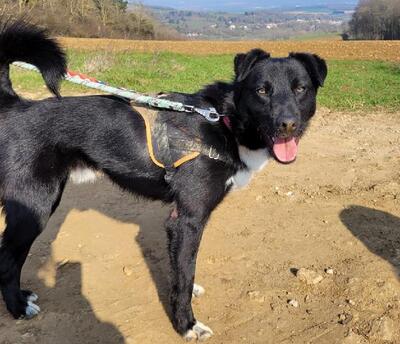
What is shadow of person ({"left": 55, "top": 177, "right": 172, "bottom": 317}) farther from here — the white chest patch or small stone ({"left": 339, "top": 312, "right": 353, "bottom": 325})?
small stone ({"left": 339, "top": 312, "right": 353, "bottom": 325})

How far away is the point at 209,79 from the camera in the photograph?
13.4 m

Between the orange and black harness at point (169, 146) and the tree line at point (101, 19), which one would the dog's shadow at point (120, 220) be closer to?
the orange and black harness at point (169, 146)

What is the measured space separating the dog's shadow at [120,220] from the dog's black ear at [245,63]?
1.59 meters

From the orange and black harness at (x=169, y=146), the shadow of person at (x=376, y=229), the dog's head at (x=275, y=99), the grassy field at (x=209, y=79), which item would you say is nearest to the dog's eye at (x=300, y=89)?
the dog's head at (x=275, y=99)

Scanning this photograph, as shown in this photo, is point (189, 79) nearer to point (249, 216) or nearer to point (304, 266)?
point (249, 216)

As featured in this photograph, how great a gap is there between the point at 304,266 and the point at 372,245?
71 cm

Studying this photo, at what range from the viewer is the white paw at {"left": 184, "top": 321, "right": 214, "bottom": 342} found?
3188 millimetres

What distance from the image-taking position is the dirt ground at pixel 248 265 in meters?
3.27

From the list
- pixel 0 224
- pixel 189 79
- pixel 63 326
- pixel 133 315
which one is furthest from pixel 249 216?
pixel 189 79

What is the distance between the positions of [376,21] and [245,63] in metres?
56.8

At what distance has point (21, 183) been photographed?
3189 mm

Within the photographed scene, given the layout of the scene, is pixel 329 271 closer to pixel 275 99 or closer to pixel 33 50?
pixel 275 99

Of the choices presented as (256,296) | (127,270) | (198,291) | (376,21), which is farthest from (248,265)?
(376,21)

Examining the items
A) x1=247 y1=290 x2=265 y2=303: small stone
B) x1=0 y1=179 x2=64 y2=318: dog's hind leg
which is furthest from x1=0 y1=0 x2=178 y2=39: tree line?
x1=247 y1=290 x2=265 y2=303: small stone
